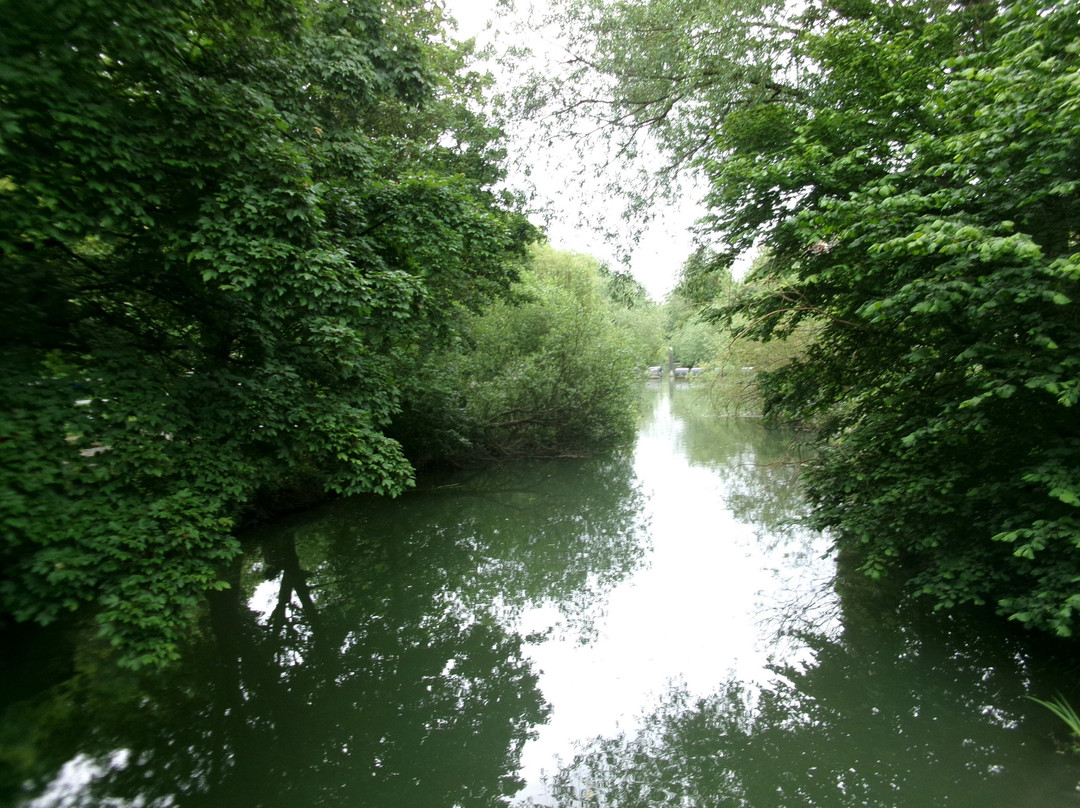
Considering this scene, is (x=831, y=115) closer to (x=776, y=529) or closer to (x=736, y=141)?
(x=736, y=141)

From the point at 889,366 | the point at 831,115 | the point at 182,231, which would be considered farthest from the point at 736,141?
the point at 182,231

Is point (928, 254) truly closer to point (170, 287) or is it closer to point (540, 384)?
point (170, 287)

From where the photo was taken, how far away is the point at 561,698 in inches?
216

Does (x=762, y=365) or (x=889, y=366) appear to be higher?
(x=889, y=366)

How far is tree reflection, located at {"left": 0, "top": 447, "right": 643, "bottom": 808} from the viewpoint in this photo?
4.30m

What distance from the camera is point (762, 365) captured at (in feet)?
48.7

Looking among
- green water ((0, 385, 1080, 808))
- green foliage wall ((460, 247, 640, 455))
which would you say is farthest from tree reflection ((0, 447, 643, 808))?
green foliage wall ((460, 247, 640, 455))

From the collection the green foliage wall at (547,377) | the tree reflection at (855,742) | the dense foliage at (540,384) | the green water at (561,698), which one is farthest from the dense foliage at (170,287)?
the green foliage wall at (547,377)

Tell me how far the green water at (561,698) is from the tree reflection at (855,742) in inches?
0.7

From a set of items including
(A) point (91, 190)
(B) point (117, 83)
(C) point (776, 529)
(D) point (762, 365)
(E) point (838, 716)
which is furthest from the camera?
(D) point (762, 365)

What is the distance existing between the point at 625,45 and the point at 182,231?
23.5 feet

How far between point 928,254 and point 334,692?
6.52m

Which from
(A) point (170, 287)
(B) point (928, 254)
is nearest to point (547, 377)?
(A) point (170, 287)

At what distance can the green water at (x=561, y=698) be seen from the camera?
4.20 metres
